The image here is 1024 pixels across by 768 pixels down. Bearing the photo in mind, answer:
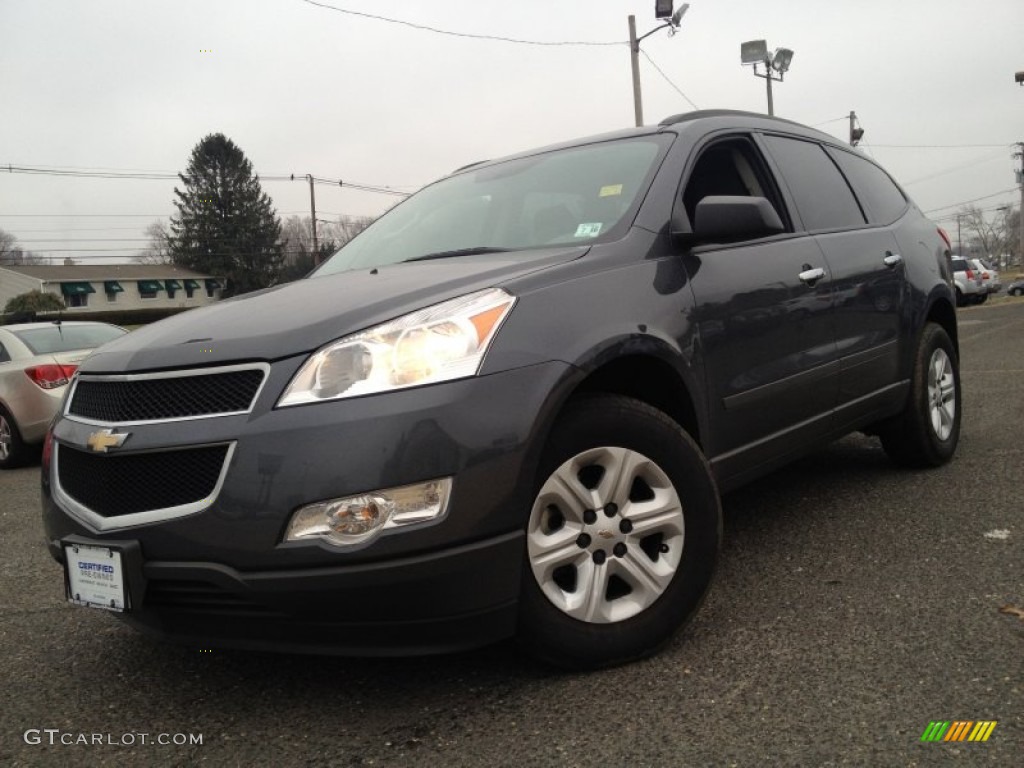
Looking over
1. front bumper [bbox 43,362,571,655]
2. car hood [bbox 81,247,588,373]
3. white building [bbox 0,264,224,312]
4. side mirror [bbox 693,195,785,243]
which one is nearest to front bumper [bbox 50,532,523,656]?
front bumper [bbox 43,362,571,655]

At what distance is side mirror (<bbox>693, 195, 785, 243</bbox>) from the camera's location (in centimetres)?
275

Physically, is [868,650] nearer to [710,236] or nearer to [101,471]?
[710,236]

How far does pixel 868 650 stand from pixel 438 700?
1198 millimetres

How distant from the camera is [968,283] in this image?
83.8ft

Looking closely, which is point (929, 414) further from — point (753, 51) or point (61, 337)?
point (753, 51)

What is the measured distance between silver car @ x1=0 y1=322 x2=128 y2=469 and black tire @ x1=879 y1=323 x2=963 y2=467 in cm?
612

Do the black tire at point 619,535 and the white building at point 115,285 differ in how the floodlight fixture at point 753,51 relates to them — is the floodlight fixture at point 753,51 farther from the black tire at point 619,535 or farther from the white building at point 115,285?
the white building at point 115,285

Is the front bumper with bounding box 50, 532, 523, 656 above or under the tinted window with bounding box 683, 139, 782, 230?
under

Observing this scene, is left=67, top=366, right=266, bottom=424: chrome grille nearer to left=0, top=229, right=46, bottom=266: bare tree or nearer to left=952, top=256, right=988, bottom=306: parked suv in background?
left=952, top=256, right=988, bottom=306: parked suv in background

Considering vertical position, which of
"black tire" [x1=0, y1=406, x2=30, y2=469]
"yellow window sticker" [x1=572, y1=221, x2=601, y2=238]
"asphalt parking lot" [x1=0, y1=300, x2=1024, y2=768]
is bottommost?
"asphalt parking lot" [x1=0, y1=300, x2=1024, y2=768]

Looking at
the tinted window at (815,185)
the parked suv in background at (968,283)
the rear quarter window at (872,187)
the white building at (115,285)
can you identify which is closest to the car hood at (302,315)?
the tinted window at (815,185)

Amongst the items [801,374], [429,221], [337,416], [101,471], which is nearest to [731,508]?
[801,374]

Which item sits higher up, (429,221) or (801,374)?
(429,221)

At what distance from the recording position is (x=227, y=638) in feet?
6.96
